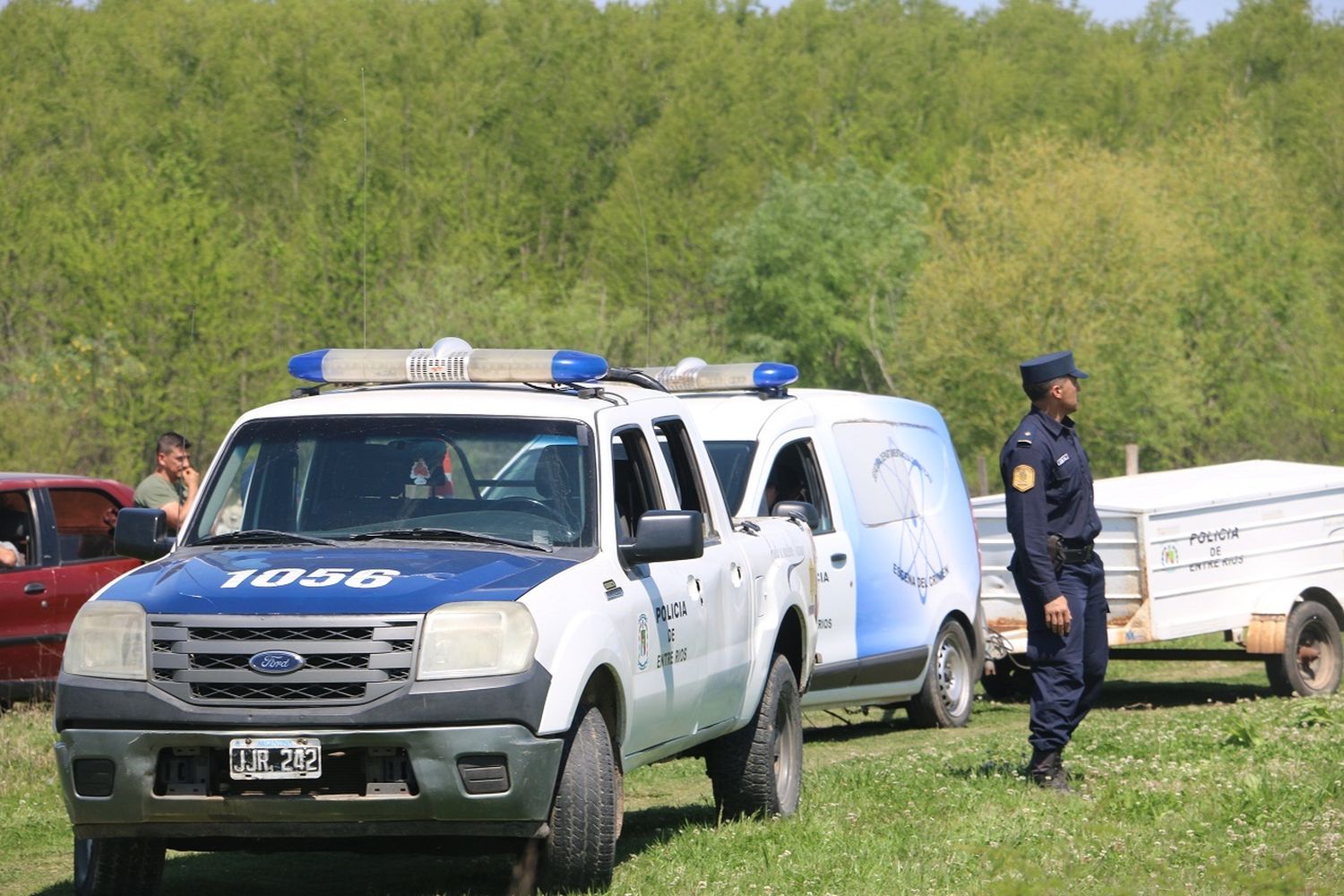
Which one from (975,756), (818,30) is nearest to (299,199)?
(818,30)

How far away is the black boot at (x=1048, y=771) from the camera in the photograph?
884 cm

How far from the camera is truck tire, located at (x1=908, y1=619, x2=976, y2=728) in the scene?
13773mm

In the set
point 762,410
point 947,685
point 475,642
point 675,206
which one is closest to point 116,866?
point 475,642

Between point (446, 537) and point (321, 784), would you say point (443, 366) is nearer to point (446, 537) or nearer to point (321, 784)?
point (446, 537)

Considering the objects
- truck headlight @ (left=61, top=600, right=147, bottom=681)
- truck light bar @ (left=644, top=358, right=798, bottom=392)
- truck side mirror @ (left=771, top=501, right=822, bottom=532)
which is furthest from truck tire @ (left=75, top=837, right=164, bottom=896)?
truck light bar @ (left=644, top=358, right=798, bottom=392)

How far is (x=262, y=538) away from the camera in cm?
670

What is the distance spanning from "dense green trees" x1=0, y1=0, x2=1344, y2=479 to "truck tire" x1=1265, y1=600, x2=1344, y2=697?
26772 mm

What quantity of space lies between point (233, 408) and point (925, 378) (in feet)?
67.4

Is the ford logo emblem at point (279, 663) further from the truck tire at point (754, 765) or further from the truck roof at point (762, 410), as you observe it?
the truck roof at point (762, 410)

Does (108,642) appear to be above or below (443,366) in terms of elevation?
below

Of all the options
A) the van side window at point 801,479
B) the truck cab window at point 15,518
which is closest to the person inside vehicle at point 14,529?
the truck cab window at point 15,518

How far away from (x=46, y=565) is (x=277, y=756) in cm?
808

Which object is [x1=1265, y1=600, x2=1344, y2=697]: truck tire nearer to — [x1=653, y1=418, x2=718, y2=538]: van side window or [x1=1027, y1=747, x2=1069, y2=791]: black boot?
[x1=1027, y1=747, x2=1069, y2=791]: black boot

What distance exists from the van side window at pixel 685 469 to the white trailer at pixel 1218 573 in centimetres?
742
